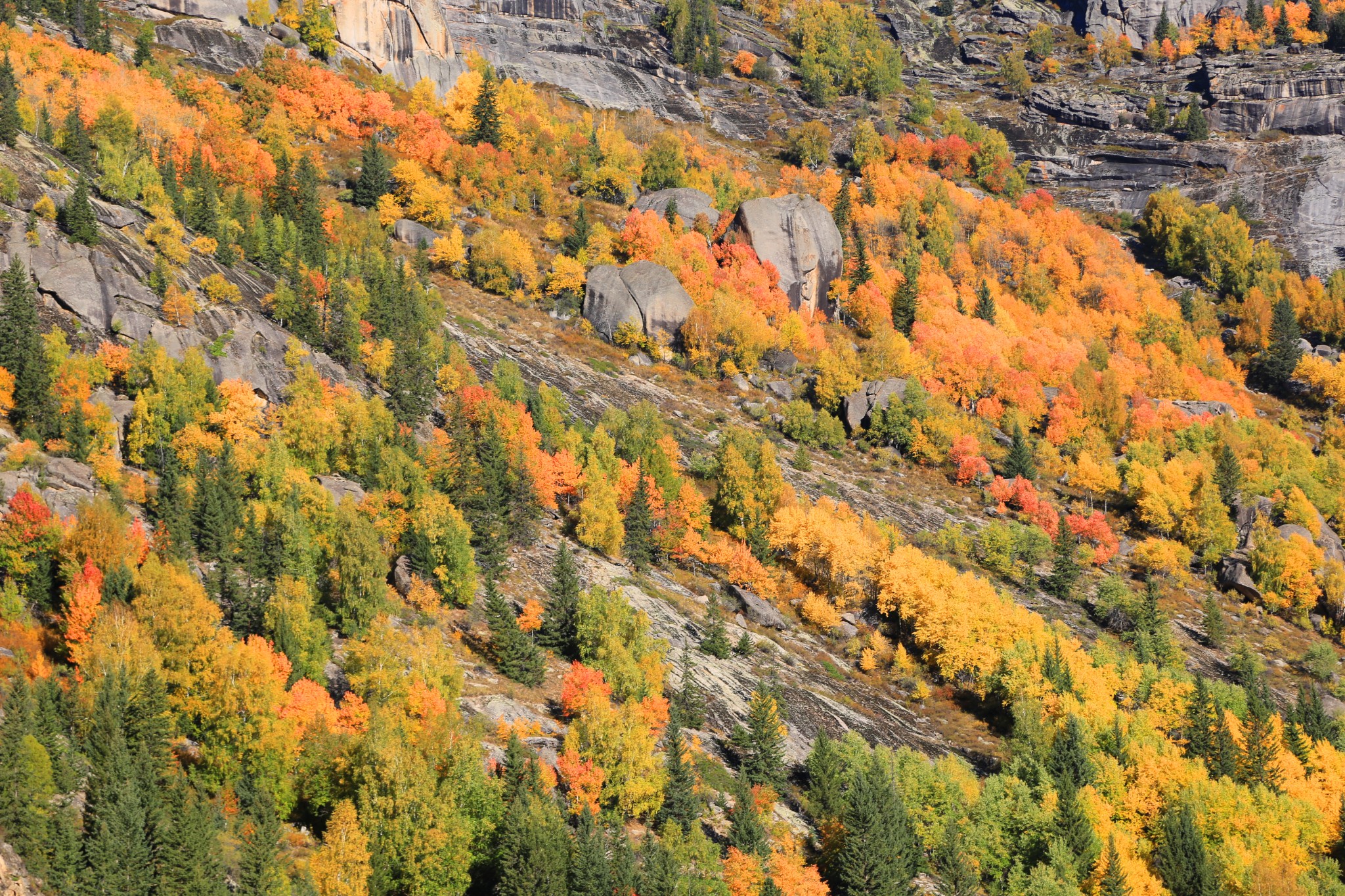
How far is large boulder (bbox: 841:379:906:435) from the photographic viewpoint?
5261 inches

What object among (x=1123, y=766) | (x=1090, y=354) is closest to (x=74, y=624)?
(x=1123, y=766)

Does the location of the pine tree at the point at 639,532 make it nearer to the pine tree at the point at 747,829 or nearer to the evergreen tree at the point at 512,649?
the evergreen tree at the point at 512,649

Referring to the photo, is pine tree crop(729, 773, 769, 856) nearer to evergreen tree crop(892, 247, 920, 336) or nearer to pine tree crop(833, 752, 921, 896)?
pine tree crop(833, 752, 921, 896)

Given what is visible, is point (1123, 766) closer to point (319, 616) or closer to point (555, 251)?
point (319, 616)

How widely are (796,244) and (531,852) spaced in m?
121

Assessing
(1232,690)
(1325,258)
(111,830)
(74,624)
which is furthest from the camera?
(1325,258)

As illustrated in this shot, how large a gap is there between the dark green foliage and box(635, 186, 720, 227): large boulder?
4381 inches

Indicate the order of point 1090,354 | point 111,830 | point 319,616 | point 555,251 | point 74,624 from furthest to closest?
point 1090,354
point 555,251
point 319,616
point 74,624
point 111,830

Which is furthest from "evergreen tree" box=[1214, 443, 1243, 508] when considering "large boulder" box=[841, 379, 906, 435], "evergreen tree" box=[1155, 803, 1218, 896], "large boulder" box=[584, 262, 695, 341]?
"evergreen tree" box=[1155, 803, 1218, 896]

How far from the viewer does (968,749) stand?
273ft

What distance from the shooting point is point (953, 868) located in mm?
63188

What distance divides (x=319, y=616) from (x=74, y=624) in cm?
1457

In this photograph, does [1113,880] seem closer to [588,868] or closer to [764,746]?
[764,746]

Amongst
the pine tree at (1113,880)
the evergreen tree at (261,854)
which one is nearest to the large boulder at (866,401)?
the pine tree at (1113,880)
